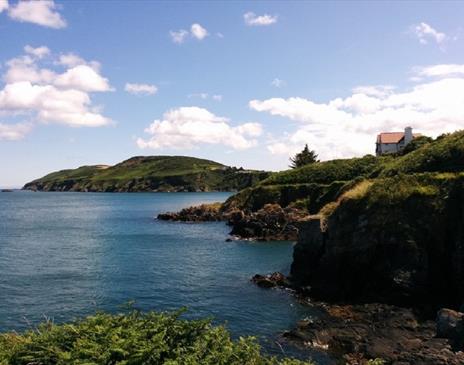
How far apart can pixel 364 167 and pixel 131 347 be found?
9919 cm

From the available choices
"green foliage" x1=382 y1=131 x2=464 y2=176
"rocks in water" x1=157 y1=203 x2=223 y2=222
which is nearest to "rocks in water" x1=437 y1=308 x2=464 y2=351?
"green foliage" x1=382 y1=131 x2=464 y2=176

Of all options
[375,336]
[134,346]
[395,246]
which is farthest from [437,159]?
[134,346]

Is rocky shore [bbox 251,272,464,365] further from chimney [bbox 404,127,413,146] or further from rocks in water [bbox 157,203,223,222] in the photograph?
chimney [bbox 404,127,413,146]

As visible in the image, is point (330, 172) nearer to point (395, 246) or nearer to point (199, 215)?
point (199, 215)

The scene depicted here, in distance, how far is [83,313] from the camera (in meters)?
38.2

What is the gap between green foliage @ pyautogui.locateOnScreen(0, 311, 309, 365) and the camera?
15.3m

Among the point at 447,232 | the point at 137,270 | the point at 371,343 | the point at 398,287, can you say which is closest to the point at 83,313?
the point at 137,270

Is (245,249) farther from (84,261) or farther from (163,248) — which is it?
(84,261)

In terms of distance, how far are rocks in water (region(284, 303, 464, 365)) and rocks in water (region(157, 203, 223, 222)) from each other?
251ft

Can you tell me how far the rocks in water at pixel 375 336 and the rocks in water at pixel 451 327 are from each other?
441 mm

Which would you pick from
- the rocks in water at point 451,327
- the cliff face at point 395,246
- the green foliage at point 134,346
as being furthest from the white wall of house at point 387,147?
the green foliage at point 134,346

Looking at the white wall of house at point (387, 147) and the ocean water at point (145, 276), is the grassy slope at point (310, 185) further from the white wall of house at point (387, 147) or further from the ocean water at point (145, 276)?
the ocean water at point (145, 276)

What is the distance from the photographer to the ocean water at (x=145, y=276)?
37781mm

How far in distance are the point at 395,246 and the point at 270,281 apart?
1222cm
